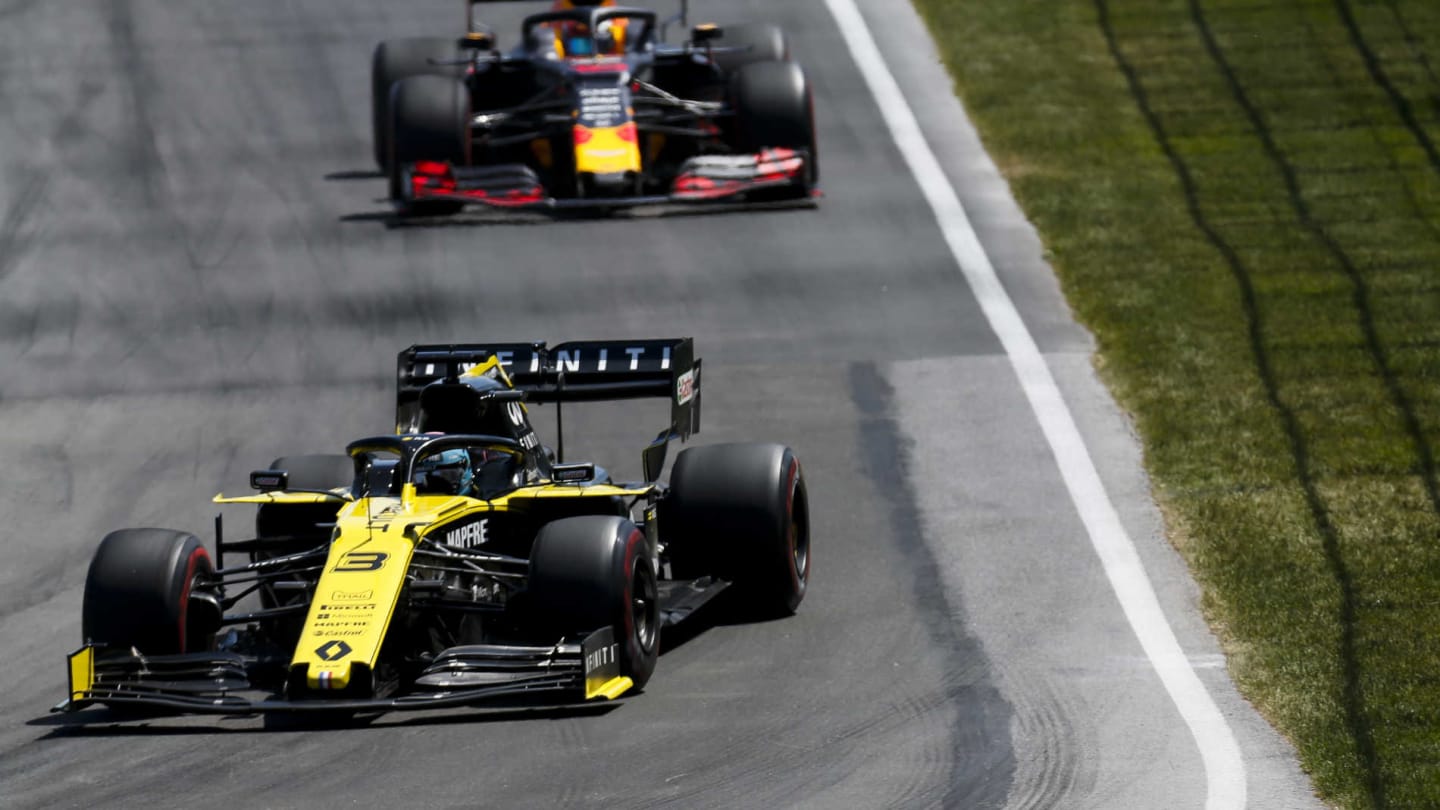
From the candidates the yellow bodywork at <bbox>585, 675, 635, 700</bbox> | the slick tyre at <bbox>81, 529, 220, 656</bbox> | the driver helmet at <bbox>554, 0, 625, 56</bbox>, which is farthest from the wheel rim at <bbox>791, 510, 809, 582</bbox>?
the driver helmet at <bbox>554, 0, 625, 56</bbox>

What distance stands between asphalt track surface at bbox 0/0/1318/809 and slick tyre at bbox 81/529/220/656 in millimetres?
443

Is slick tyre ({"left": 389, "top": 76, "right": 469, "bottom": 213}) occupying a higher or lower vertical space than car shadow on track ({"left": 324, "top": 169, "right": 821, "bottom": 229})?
higher

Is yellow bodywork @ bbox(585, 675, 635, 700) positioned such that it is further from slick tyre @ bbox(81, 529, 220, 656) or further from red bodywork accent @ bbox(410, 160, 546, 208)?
red bodywork accent @ bbox(410, 160, 546, 208)

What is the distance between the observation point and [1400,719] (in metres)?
9.46

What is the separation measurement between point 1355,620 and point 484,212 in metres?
11.5

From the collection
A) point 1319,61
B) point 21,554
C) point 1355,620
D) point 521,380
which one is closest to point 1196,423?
point 1355,620

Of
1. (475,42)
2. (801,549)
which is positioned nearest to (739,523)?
(801,549)

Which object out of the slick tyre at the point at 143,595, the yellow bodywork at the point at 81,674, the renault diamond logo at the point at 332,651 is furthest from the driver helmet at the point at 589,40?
the renault diamond logo at the point at 332,651

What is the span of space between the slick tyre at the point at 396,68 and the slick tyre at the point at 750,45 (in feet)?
8.79

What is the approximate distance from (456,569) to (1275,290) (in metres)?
9.83

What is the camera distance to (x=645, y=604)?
10.5 m

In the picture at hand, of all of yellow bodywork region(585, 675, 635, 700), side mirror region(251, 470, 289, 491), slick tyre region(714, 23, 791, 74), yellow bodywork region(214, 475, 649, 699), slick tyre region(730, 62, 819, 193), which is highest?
slick tyre region(714, 23, 791, 74)

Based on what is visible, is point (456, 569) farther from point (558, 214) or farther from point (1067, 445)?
point (558, 214)

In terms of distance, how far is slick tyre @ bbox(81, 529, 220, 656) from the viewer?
1016 cm
